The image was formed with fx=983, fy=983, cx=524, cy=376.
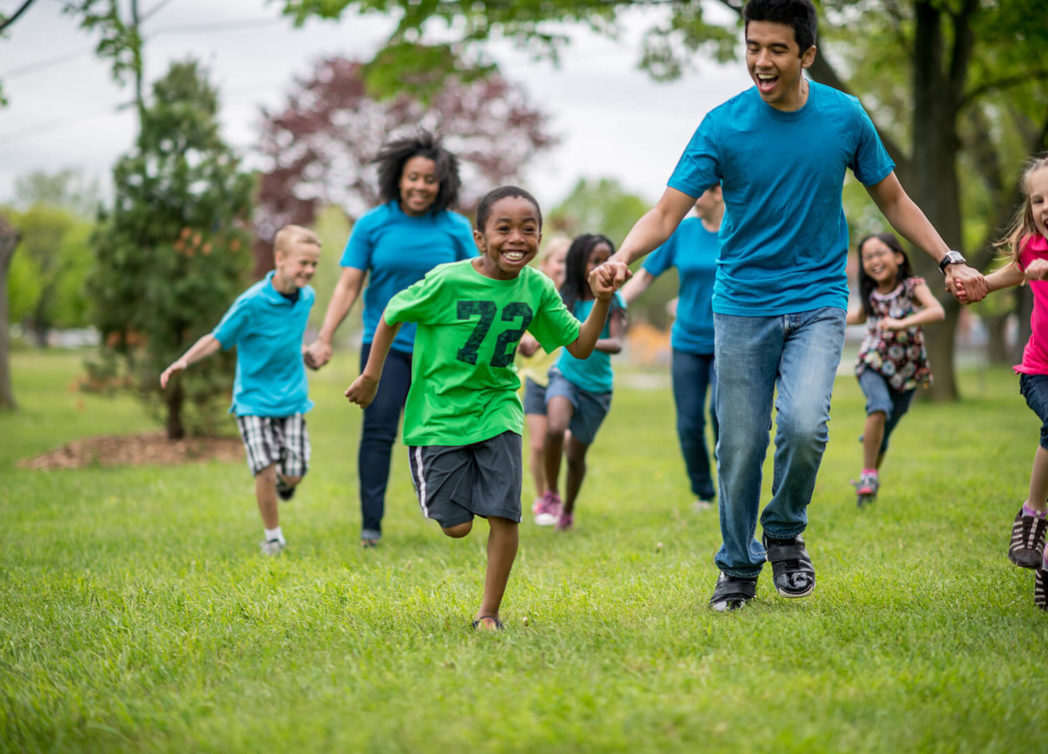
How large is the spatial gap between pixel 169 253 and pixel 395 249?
689 centimetres

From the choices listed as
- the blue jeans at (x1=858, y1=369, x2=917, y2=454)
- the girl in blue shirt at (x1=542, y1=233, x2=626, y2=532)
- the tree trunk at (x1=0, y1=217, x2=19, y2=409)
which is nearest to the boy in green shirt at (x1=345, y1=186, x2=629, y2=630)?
the girl in blue shirt at (x1=542, y1=233, x2=626, y2=532)

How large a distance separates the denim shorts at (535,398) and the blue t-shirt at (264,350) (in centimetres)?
193

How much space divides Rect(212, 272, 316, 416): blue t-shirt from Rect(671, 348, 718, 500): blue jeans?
9.11 feet

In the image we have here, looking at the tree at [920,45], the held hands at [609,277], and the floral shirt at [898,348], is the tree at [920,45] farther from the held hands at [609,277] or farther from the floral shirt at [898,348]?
the held hands at [609,277]

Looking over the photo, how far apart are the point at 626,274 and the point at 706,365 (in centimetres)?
364

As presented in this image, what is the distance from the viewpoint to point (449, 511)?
13.9ft

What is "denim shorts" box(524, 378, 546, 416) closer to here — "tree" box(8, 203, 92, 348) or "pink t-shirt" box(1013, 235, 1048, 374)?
"pink t-shirt" box(1013, 235, 1048, 374)

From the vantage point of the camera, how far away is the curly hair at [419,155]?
6395 mm

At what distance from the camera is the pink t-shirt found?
452 centimetres

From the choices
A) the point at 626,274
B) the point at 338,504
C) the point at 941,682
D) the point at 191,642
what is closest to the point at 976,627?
the point at 941,682

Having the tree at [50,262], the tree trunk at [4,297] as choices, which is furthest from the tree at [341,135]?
the tree at [50,262]

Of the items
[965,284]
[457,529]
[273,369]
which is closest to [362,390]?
[457,529]

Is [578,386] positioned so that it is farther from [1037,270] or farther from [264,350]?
[1037,270]

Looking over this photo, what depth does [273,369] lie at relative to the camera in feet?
21.4
